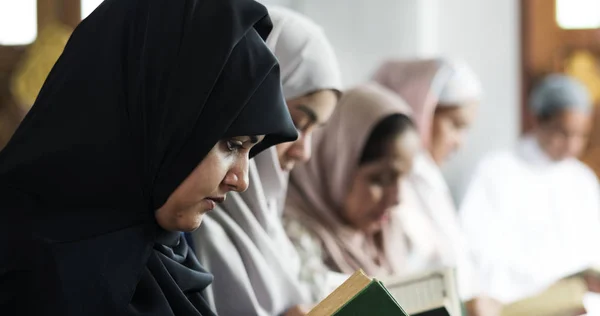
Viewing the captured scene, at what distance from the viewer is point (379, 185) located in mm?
2664

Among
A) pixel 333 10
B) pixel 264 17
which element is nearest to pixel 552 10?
pixel 333 10

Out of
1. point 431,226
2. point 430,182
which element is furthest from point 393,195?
point 430,182

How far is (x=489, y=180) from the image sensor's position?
15.3 ft

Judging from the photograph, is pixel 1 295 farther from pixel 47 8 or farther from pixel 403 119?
pixel 47 8

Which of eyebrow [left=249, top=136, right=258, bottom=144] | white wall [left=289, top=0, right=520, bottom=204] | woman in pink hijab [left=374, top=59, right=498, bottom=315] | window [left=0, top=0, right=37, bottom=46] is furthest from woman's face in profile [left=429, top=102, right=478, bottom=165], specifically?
eyebrow [left=249, top=136, right=258, bottom=144]

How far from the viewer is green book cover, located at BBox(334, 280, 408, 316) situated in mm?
1349

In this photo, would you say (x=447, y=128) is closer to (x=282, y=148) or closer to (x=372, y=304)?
(x=282, y=148)

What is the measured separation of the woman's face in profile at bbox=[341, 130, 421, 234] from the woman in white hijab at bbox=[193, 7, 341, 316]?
0.48m

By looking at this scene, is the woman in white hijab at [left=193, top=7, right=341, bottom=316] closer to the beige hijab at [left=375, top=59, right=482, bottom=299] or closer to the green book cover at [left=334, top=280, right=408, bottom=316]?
the green book cover at [left=334, top=280, right=408, bottom=316]

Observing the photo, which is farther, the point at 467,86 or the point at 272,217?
the point at 467,86

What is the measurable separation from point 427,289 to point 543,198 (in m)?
2.89

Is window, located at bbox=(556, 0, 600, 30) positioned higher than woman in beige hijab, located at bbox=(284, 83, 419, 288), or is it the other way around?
woman in beige hijab, located at bbox=(284, 83, 419, 288)

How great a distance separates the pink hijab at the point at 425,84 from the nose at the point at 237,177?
259 cm

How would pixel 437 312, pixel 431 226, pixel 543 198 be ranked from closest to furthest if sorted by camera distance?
pixel 437 312, pixel 431 226, pixel 543 198
